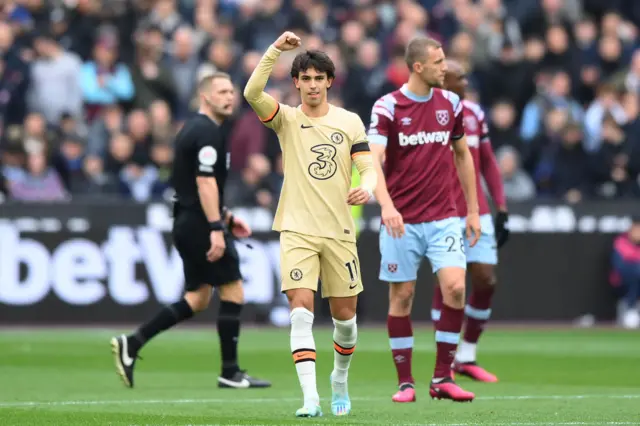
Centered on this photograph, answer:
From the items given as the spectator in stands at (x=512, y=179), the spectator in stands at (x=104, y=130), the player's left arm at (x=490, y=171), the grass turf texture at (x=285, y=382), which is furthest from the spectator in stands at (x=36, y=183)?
the player's left arm at (x=490, y=171)

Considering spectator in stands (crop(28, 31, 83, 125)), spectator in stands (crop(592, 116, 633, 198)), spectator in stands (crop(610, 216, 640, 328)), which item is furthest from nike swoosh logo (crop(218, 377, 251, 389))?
spectator in stands (crop(592, 116, 633, 198))

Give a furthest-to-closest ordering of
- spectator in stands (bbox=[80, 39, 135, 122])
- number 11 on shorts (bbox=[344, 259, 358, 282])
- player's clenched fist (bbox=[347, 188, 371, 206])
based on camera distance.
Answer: spectator in stands (bbox=[80, 39, 135, 122])
number 11 on shorts (bbox=[344, 259, 358, 282])
player's clenched fist (bbox=[347, 188, 371, 206])

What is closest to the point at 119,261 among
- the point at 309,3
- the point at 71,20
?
the point at 71,20

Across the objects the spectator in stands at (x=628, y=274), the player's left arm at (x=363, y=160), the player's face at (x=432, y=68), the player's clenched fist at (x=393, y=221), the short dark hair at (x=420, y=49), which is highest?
the short dark hair at (x=420, y=49)

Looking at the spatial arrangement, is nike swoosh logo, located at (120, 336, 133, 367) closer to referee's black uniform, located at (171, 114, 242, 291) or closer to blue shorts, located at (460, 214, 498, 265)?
referee's black uniform, located at (171, 114, 242, 291)

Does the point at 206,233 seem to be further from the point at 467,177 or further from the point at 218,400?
the point at 467,177

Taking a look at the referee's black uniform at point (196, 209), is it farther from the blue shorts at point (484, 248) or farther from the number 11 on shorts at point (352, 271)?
the number 11 on shorts at point (352, 271)

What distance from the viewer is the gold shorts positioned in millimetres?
9633

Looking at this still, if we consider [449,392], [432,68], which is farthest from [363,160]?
[449,392]

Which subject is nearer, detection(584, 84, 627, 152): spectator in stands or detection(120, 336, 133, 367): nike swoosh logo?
detection(120, 336, 133, 367): nike swoosh logo

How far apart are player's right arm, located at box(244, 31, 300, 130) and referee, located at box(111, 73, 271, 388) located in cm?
263

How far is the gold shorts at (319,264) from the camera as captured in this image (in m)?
9.63

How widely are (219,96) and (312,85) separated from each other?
2.96 m

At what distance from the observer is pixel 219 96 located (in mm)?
12602
